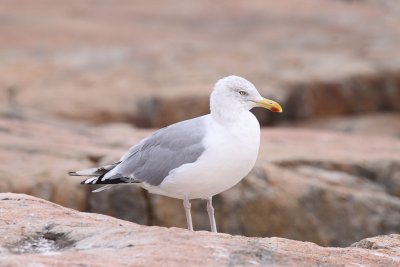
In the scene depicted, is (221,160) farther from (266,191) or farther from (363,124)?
(363,124)

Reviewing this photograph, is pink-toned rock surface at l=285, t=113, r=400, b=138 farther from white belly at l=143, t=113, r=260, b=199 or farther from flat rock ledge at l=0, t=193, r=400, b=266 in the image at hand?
flat rock ledge at l=0, t=193, r=400, b=266

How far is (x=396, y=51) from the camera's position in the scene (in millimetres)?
16453

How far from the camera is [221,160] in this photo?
17.8 feet

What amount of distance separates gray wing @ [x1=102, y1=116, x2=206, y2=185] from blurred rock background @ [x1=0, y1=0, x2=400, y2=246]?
2280mm

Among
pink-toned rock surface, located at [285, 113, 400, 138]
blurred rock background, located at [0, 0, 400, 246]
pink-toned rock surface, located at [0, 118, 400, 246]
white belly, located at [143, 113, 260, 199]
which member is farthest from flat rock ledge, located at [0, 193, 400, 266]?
pink-toned rock surface, located at [285, 113, 400, 138]

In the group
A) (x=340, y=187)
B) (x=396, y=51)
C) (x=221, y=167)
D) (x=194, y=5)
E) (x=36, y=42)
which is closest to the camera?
(x=221, y=167)

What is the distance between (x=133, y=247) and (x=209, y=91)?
9.66m

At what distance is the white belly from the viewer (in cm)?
543

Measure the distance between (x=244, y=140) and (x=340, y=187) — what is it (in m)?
3.42

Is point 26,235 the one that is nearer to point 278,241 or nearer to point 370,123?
point 278,241

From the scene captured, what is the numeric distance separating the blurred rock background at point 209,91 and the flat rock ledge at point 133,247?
316 centimetres

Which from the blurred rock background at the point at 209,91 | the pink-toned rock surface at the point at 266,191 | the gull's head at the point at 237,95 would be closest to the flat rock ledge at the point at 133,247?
the gull's head at the point at 237,95

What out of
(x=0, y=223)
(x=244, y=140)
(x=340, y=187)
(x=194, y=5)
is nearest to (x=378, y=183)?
(x=340, y=187)

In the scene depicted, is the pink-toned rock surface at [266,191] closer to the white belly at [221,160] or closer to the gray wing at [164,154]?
the gray wing at [164,154]
